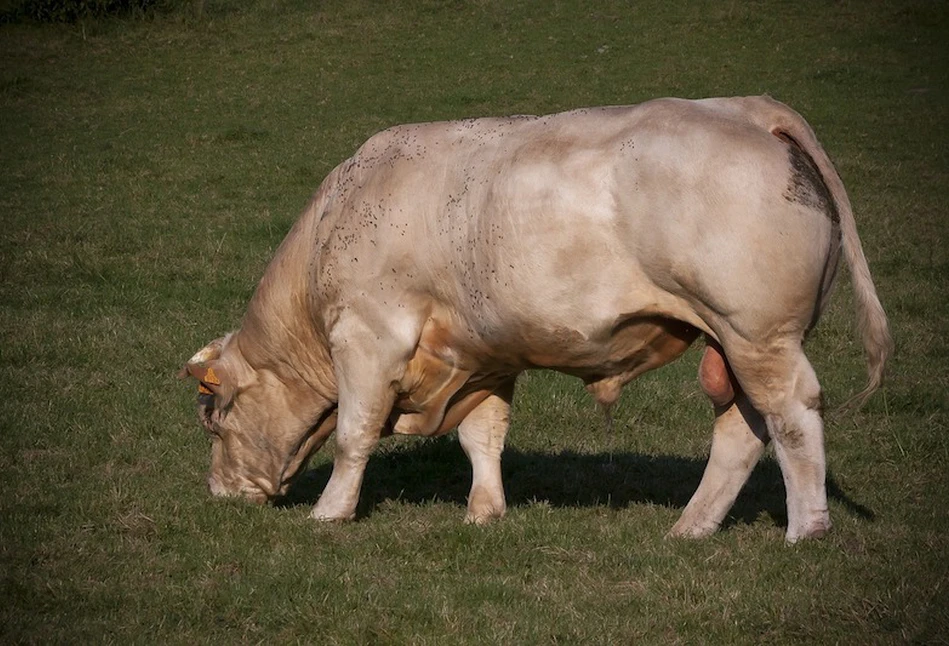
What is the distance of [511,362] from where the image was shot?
7.55 m

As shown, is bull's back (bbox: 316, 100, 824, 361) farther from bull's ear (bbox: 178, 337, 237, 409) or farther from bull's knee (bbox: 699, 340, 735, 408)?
bull's ear (bbox: 178, 337, 237, 409)

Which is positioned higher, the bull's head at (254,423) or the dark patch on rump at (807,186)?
the dark patch on rump at (807,186)

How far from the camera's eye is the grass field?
20.1ft

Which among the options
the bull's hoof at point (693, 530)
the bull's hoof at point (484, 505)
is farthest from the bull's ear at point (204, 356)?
the bull's hoof at point (693, 530)

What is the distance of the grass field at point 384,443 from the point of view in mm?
6113

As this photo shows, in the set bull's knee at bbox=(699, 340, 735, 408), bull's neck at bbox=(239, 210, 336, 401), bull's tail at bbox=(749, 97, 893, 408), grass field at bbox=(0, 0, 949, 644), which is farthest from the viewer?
bull's neck at bbox=(239, 210, 336, 401)

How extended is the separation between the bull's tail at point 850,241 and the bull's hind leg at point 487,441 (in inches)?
90.3

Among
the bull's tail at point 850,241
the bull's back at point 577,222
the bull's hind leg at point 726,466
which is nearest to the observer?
the bull's back at point 577,222

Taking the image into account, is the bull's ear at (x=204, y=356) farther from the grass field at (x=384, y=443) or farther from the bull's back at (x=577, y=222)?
the bull's back at (x=577, y=222)

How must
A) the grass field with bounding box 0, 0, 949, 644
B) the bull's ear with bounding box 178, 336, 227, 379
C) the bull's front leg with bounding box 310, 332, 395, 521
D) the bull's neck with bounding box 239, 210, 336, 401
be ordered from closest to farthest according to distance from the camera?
the grass field with bounding box 0, 0, 949, 644 → the bull's front leg with bounding box 310, 332, 395, 521 → the bull's neck with bounding box 239, 210, 336, 401 → the bull's ear with bounding box 178, 336, 227, 379

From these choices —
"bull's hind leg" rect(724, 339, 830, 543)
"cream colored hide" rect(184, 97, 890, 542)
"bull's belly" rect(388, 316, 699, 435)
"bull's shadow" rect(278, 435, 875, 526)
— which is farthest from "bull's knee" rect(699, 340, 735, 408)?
"bull's shadow" rect(278, 435, 875, 526)

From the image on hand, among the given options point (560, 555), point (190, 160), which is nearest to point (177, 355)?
point (560, 555)

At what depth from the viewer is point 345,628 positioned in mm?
5965

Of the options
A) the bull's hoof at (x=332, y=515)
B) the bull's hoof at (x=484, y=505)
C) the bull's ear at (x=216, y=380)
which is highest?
the bull's ear at (x=216, y=380)
